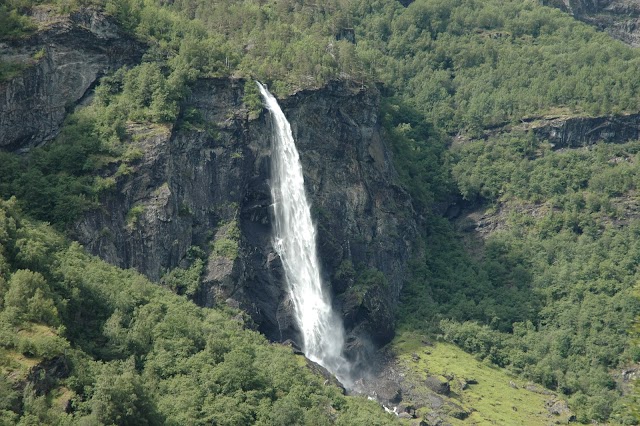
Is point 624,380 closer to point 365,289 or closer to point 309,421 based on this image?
point 365,289

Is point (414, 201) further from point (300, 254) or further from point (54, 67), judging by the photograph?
point (54, 67)

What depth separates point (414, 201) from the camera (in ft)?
497

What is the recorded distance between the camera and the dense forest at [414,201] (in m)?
88.4

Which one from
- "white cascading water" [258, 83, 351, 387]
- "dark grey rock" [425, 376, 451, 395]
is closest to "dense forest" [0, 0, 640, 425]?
"white cascading water" [258, 83, 351, 387]

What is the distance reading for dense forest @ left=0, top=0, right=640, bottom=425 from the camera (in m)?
88.4

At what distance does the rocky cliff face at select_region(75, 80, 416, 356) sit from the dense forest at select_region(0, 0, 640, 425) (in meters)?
2.27

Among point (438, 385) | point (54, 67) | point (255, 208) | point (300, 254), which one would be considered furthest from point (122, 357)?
point (300, 254)

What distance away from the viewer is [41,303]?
82.9 m

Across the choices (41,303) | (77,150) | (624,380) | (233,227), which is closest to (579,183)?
(624,380)

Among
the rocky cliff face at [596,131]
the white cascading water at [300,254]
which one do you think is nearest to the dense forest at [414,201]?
the rocky cliff face at [596,131]

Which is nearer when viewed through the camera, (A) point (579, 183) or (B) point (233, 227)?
(B) point (233, 227)

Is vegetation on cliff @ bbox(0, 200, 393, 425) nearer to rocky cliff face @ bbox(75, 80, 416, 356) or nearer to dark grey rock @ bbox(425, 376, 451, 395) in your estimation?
rocky cliff face @ bbox(75, 80, 416, 356)

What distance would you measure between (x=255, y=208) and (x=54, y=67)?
74.1 ft

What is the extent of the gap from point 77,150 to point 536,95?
73.4 metres
